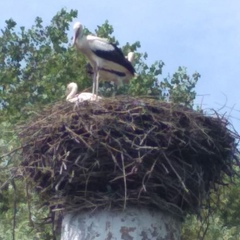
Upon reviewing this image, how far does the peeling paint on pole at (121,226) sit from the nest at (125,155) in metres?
0.06

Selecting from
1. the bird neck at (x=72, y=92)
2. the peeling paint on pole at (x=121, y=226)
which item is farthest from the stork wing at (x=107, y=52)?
the peeling paint on pole at (x=121, y=226)

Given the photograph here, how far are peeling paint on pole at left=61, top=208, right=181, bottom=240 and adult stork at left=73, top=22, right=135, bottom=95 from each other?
402cm

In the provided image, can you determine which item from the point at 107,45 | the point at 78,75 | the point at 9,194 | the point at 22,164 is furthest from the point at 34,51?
the point at 22,164

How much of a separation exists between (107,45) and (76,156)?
3699 mm

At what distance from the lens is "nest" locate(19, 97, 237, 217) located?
887cm

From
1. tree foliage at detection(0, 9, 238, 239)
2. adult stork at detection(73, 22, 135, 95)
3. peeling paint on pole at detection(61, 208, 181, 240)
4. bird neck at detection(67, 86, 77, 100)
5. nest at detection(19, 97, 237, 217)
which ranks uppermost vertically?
tree foliage at detection(0, 9, 238, 239)

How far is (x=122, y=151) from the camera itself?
29.4 feet

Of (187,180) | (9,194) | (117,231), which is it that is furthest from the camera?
(9,194)

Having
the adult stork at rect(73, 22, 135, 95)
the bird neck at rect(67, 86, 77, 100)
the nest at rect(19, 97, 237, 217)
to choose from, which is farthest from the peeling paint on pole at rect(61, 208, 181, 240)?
the adult stork at rect(73, 22, 135, 95)

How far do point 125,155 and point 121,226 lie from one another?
0.64 m

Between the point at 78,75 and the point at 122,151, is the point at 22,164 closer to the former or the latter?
the point at 122,151

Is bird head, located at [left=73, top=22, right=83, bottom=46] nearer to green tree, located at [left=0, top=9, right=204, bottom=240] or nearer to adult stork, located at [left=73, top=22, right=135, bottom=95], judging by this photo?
adult stork, located at [left=73, top=22, right=135, bottom=95]

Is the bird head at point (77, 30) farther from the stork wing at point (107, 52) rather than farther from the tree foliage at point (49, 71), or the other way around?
the tree foliage at point (49, 71)

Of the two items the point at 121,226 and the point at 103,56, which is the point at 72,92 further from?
the point at 121,226
